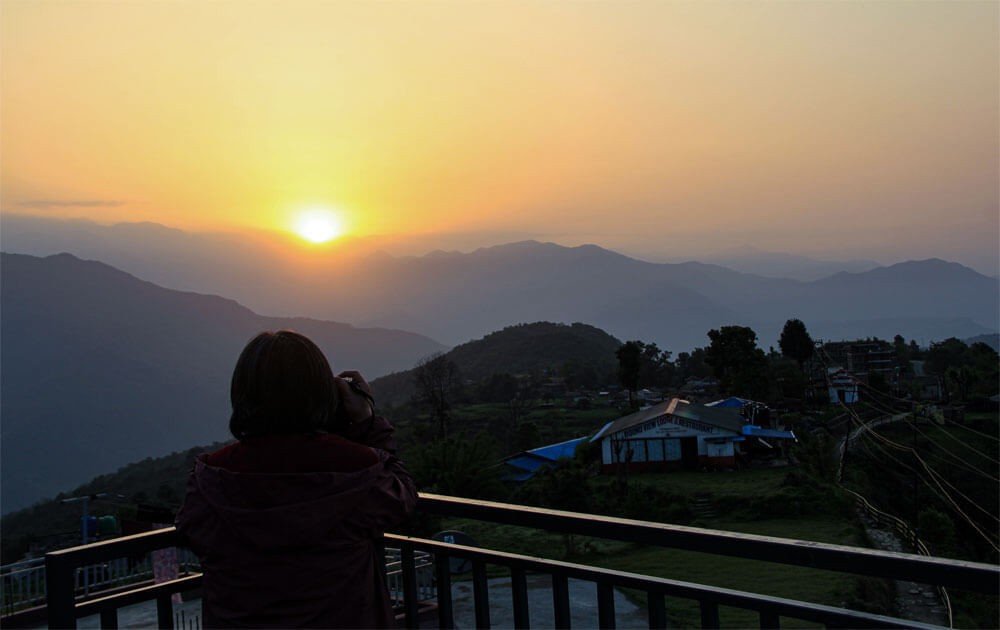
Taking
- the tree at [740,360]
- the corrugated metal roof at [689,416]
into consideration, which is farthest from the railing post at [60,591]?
the tree at [740,360]

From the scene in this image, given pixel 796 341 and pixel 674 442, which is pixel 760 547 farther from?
pixel 796 341

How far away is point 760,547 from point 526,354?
7857 cm

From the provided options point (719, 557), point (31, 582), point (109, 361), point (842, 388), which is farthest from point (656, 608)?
point (109, 361)

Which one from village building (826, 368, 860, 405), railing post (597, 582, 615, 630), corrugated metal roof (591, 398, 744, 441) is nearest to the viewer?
railing post (597, 582, 615, 630)

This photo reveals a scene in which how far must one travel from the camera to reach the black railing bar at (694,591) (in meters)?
1.67

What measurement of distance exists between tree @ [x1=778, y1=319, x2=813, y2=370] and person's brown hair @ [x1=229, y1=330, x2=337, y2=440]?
4733 cm

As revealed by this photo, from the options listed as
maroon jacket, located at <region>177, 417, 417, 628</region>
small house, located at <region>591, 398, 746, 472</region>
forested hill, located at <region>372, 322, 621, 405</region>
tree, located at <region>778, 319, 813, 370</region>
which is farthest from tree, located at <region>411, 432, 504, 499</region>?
forested hill, located at <region>372, 322, 621, 405</region>

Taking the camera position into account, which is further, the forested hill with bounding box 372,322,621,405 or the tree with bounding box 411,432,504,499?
the forested hill with bounding box 372,322,621,405

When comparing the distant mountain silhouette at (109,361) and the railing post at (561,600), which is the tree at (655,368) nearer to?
the railing post at (561,600)

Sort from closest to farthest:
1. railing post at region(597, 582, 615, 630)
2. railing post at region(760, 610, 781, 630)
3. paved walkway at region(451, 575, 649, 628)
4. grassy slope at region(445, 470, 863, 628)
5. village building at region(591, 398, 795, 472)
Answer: railing post at region(760, 610, 781, 630)
railing post at region(597, 582, 615, 630)
paved walkway at region(451, 575, 649, 628)
grassy slope at region(445, 470, 863, 628)
village building at region(591, 398, 795, 472)

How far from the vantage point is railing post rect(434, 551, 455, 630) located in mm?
2570

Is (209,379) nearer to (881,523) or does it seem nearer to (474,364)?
(474,364)

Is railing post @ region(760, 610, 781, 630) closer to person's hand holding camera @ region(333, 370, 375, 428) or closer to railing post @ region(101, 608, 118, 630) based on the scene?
person's hand holding camera @ region(333, 370, 375, 428)

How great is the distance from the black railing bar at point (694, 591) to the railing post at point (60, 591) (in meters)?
1.05
